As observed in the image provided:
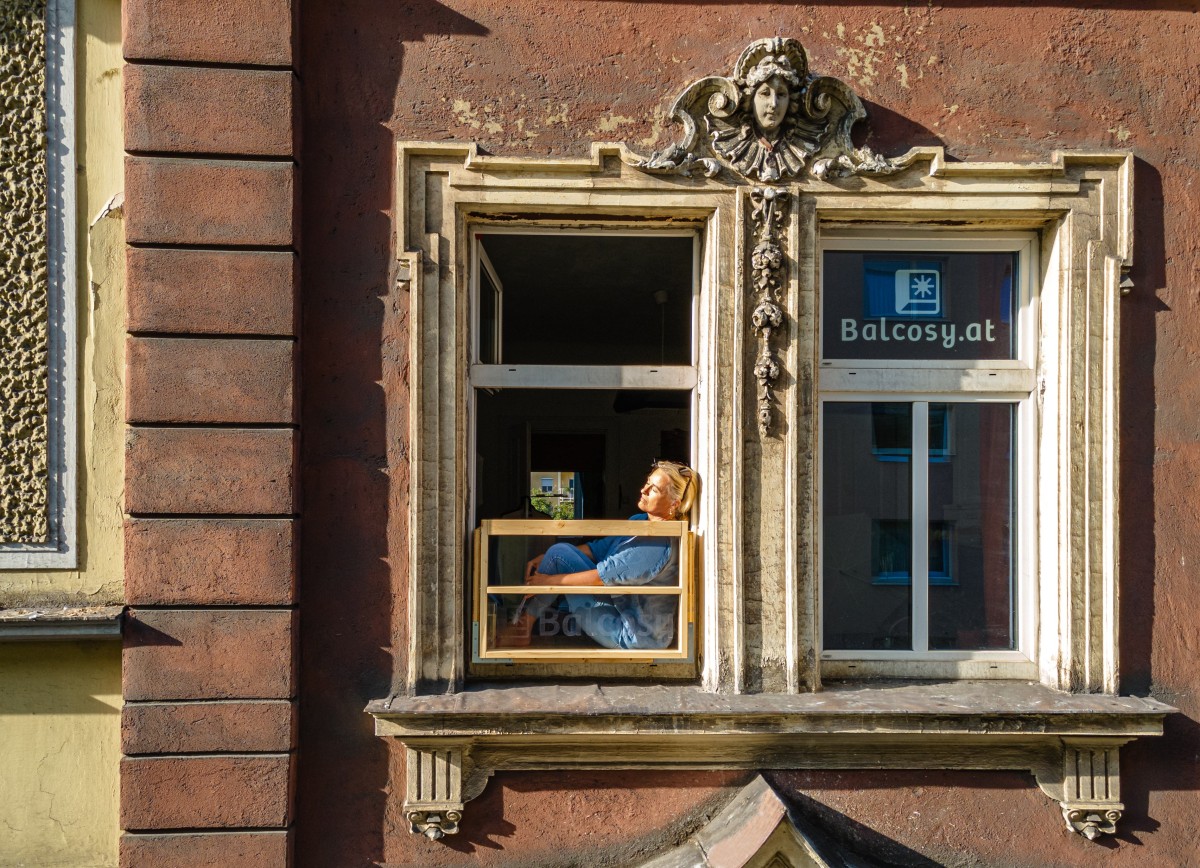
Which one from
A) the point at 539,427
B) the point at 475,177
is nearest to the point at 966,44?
the point at 475,177

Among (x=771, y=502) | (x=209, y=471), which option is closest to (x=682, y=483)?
(x=771, y=502)

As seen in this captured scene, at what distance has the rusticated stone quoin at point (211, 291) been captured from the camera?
11.2ft

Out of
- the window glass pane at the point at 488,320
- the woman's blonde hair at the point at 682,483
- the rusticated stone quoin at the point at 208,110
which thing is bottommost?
the woman's blonde hair at the point at 682,483

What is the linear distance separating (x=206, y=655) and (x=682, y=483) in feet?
6.92

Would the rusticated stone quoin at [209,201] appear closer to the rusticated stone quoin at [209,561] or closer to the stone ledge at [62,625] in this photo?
the rusticated stone quoin at [209,561]

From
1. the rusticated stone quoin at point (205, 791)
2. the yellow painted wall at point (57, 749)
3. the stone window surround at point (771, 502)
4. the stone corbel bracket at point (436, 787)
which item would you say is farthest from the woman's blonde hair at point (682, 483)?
the yellow painted wall at point (57, 749)

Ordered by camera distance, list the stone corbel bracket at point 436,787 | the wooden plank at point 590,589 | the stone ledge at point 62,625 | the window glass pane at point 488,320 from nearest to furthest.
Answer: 1. the stone ledge at point 62,625
2. the stone corbel bracket at point 436,787
3. the wooden plank at point 590,589
4. the window glass pane at point 488,320

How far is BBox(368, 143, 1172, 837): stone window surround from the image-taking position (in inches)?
137

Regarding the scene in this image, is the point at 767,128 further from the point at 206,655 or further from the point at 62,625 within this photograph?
the point at 62,625

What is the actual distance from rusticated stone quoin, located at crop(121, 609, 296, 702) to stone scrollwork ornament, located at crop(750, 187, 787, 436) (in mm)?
2185

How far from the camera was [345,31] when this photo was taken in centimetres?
358

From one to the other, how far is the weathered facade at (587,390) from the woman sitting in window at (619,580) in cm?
10

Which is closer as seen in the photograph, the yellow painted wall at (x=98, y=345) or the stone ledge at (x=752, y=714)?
the stone ledge at (x=752, y=714)

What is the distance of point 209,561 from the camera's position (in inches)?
134
